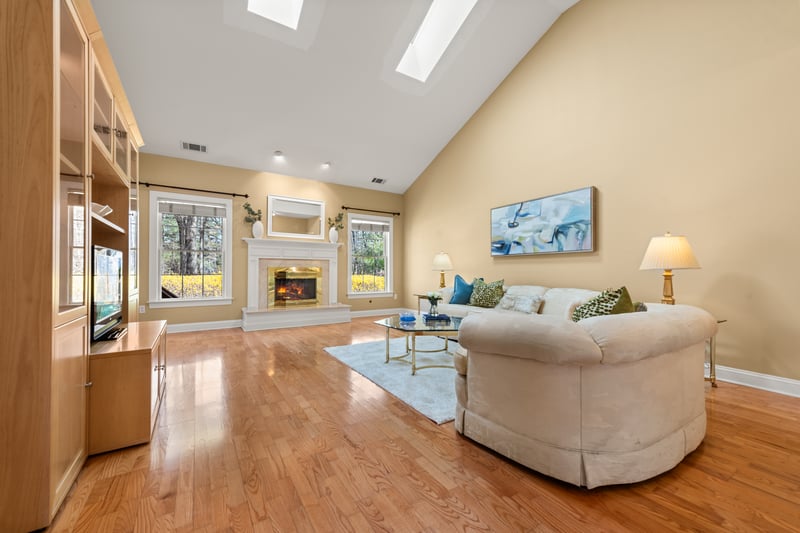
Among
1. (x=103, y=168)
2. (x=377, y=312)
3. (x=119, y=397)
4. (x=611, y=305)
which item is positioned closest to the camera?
(x=119, y=397)

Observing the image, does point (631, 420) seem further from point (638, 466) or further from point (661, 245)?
point (661, 245)

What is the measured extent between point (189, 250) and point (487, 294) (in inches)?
187

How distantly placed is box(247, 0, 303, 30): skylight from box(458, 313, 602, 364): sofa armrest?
3.94m

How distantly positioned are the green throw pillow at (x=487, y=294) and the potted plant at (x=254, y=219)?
3713mm

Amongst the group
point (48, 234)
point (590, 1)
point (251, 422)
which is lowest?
point (251, 422)

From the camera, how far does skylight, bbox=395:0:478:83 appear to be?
407 cm

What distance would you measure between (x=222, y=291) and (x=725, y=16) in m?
6.97

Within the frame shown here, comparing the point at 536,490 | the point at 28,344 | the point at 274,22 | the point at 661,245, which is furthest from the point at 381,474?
the point at 274,22

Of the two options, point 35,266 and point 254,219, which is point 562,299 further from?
point 254,219

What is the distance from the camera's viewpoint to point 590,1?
152 inches

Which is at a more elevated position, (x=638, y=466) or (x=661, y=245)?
(x=661, y=245)

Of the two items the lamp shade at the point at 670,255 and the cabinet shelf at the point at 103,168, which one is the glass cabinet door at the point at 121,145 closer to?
the cabinet shelf at the point at 103,168

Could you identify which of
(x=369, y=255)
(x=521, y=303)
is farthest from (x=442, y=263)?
(x=369, y=255)

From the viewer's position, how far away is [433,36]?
442 centimetres
